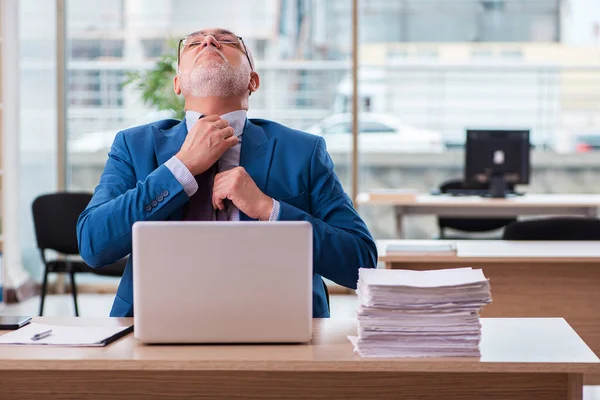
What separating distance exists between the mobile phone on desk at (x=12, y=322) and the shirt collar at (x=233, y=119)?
598mm

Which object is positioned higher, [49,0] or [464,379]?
[49,0]

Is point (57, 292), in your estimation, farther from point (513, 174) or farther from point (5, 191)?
point (513, 174)

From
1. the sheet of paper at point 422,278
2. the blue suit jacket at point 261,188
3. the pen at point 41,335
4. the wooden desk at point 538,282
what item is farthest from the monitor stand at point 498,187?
the pen at point 41,335

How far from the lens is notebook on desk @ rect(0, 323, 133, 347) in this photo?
5.83 ft

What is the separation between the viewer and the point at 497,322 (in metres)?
1.98

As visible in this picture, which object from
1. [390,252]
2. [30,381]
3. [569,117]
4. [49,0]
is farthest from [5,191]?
Answer: [30,381]

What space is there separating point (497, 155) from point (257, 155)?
13.5 ft

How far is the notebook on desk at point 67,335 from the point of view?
178 centimetres

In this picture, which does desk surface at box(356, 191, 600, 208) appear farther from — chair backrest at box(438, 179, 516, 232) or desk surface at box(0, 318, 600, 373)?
desk surface at box(0, 318, 600, 373)

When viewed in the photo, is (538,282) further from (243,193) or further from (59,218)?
(59,218)

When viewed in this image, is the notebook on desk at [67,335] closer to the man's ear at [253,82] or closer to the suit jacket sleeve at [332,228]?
the suit jacket sleeve at [332,228]

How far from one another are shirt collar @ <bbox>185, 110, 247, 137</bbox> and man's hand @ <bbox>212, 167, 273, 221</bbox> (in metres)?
0.21

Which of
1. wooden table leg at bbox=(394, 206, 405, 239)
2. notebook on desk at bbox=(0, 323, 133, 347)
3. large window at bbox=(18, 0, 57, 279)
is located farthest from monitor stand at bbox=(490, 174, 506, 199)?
notebook on desk at bbox=(0, 323, 133, 347)

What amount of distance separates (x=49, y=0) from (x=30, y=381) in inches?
202
